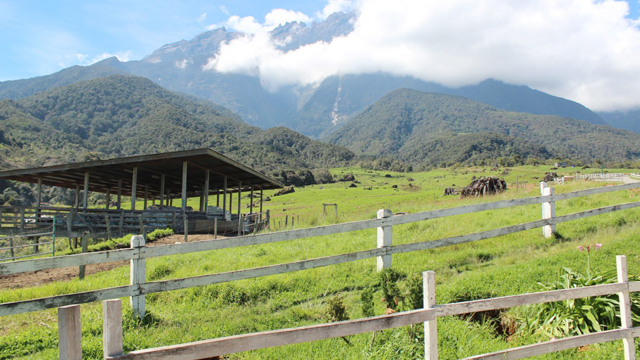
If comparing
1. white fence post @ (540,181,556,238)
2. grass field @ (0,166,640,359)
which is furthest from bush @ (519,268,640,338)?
white fence post @ (540,181,556,238)

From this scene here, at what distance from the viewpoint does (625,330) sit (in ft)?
13.0

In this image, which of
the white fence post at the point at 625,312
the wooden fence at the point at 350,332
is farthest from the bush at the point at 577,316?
the wooden fence at the point at 350,332

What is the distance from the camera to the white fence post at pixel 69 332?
85.4 inches

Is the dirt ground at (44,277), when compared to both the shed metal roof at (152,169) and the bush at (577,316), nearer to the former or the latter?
the shed metal roof at (152,169)

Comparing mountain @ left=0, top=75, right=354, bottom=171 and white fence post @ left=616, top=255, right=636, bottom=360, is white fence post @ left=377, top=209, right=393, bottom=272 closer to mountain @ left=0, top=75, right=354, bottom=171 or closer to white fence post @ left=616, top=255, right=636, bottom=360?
white fence post @ left=616, top=255, right=636, bottom=360

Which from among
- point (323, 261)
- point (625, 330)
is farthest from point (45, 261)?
point (625, 330)

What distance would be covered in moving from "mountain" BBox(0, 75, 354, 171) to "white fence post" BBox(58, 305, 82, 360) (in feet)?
366

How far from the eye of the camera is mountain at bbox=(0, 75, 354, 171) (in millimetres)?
113375

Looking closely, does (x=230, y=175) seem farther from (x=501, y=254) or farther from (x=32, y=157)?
(x=32, y=157)

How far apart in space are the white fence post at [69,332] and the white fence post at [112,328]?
135 millimetres

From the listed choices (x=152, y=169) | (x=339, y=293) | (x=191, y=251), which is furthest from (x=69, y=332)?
(x=152, y=169)

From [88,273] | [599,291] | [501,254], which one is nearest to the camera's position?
[599,291]

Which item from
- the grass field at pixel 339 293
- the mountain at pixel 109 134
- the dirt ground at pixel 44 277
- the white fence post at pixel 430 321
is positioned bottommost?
the dirt ground at pixel 44 277

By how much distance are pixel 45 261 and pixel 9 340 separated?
101cm
